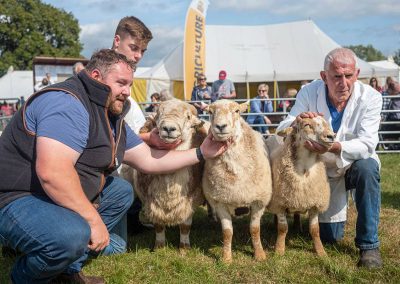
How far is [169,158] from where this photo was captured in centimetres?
370

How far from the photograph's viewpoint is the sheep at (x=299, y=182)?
373cm

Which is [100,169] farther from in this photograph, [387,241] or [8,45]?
[8,45]

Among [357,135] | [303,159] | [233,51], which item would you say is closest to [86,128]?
[303,159]

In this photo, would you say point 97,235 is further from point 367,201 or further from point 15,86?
point 15,86

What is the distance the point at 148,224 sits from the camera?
500cm

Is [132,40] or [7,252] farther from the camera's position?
[132,40]

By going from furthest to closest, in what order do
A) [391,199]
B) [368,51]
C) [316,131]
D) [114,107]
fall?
[368,51] < [391,199] < [316,131] < [114,107]

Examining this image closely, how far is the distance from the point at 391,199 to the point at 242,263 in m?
2.99

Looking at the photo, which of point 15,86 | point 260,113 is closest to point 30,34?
point 15,86

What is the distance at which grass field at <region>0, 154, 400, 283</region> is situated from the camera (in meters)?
3.31

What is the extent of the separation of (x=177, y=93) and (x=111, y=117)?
15.8 m

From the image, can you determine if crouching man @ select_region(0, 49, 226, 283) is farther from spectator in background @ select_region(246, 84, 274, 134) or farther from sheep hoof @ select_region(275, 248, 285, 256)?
spectator in background @ select_region(246, 84, 274, 134)

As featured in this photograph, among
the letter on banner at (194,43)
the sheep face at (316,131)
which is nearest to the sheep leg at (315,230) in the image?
the sheep face at (316,131)

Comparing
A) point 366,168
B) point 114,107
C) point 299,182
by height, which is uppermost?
point 114,107
